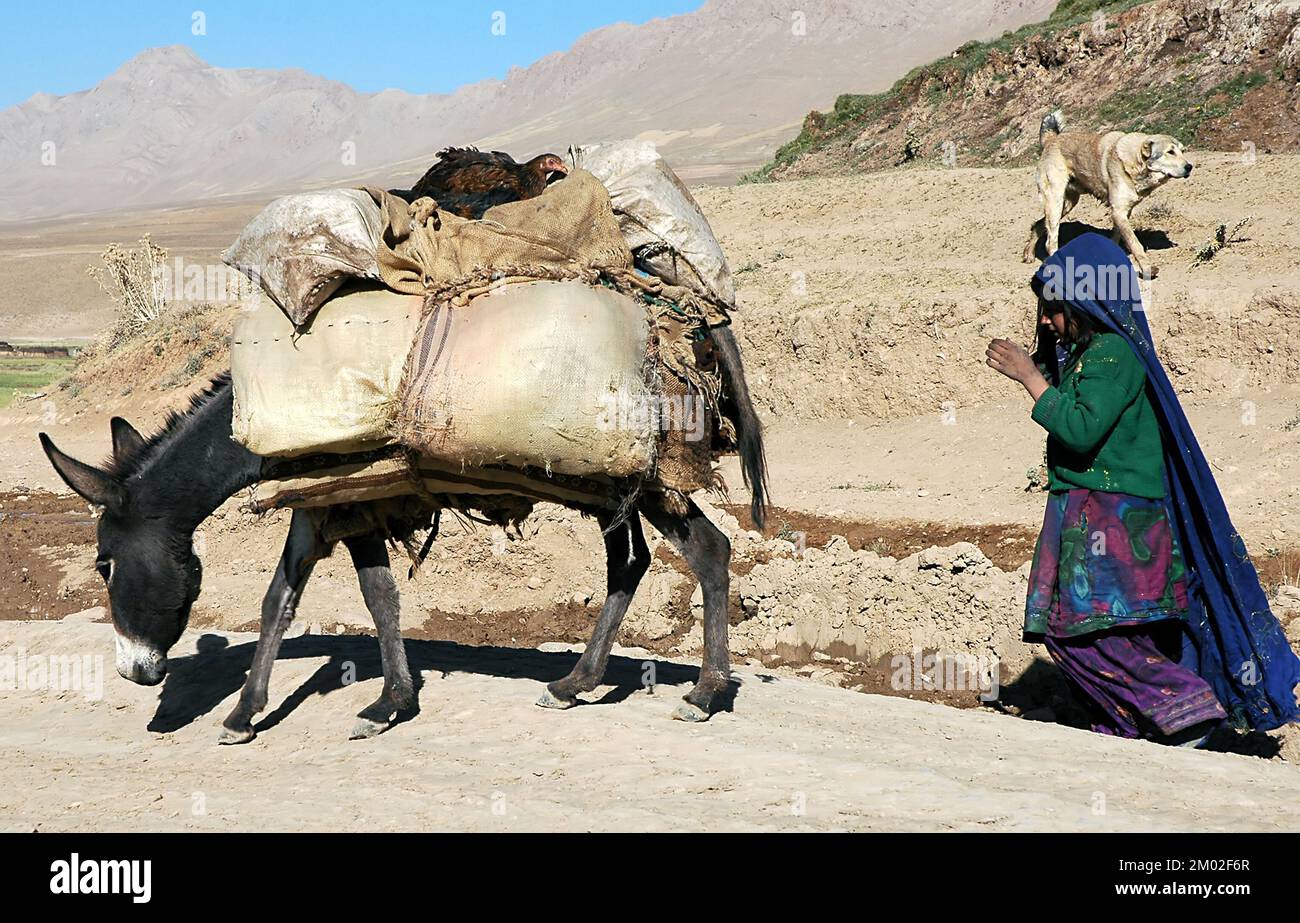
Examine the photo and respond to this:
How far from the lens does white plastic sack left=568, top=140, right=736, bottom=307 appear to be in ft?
16.6

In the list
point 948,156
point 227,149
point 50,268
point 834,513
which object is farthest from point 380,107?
point 834,513

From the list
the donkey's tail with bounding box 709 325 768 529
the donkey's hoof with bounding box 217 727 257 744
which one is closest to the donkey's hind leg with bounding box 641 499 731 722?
the donkey's tail with bounding box 709 325 768 529

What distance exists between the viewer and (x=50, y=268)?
56156 mm

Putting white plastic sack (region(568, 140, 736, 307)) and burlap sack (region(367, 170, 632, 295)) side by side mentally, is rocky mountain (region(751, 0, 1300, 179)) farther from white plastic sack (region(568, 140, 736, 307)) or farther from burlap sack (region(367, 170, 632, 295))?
burlap sack (region(367, 170, 632, 295))

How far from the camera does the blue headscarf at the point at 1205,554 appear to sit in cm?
467

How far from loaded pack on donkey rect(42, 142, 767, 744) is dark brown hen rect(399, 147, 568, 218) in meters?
0.01

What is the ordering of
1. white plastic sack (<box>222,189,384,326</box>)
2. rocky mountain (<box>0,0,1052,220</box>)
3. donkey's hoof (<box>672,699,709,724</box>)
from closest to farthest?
1. white plastic sack (<box>222,189,384,326</box>)
2. donkey's hoof (<box>672,699,709,724</box>)
3. rocky mountain (<box>0,0,1052,220</box>)

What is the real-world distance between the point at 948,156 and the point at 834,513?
14040mm

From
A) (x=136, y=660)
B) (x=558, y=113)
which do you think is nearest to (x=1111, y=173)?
(x=136, y=660)

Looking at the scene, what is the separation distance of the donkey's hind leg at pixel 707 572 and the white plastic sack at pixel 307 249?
1560mm

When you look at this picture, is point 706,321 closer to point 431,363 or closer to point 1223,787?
point 431,363

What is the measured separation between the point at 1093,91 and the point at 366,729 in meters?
22.5

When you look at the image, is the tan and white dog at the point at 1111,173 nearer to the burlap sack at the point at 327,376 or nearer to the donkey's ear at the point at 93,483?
the burlap sack at the point at 327,376

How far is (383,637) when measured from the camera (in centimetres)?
523
